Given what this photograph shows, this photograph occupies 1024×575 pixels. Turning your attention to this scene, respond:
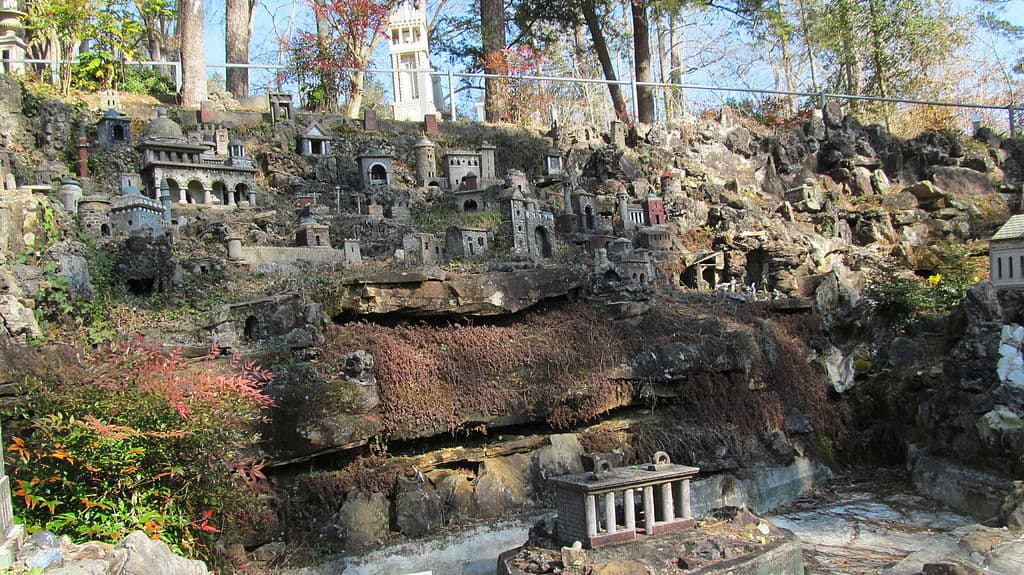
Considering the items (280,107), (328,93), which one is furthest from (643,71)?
(280,107)

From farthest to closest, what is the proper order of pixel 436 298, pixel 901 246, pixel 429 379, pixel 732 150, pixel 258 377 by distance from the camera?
pixel 732 150 < pixel 901 246 < pixel 436 298 < pixel 429 379 < pixel 258 377

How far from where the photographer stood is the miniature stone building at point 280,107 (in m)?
23.7

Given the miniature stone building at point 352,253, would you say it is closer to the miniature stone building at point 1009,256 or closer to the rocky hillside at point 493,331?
the rocky hillside at point 493,331

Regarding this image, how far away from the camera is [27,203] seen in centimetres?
1487

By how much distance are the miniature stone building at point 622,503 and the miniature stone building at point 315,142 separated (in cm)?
1506

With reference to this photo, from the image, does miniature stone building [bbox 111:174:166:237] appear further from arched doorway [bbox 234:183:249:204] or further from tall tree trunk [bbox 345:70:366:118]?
tall tree trunk [bbox 345:70:366:118]

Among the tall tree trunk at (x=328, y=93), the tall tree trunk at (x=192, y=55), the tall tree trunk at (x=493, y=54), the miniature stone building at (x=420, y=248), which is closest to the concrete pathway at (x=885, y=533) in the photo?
the miniature stone building at (x=420, y=248)

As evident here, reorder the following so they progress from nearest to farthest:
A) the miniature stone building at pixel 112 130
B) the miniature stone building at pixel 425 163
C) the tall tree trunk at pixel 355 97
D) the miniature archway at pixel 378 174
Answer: the miniature stone building at pixel 112 130 < the miniature archway at pixel 378 174 < the miniature stone building at pixel 425 163 < the tall tree trunk at pixel 355 97

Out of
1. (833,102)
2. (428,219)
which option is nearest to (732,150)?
(833,102)

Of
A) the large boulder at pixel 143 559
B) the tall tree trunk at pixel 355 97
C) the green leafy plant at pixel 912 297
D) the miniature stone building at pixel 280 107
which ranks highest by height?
the tall tree trunk at pixel 355 97

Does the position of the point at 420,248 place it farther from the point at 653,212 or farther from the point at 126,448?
the point at 126,448

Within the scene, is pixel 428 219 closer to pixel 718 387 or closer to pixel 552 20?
pixel 718 387

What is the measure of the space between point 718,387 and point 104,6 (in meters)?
22.6

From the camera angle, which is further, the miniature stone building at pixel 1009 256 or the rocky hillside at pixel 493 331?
the miniature stone building at pixel 1009 256
